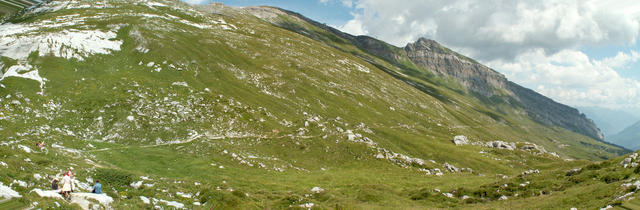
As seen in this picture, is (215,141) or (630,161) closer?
(630,161)

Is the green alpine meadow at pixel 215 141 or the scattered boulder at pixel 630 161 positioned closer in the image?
the green alpine meadow at pixel 215 141

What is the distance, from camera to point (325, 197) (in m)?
35.7

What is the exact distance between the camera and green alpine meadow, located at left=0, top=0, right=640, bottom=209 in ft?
85.6

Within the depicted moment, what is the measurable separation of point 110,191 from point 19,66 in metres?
59.1

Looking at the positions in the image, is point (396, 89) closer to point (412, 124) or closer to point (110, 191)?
point (412, 124)

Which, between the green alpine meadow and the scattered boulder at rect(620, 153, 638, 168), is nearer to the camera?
the green alpine meadow

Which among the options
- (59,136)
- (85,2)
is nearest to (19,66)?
(59,136)

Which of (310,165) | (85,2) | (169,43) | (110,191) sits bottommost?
(310,165)

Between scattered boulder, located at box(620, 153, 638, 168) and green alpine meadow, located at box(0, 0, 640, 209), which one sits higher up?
scattered boulder, located at box(620, 153, 638, 168)

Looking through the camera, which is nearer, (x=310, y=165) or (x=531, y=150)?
(x=310, y=165)

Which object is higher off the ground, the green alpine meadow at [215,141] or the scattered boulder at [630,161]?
the scattered boulder at [630,161]

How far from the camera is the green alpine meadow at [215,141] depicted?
26.1 meters

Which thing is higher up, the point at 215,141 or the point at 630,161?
the point at 630,161

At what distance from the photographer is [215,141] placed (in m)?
55.6
